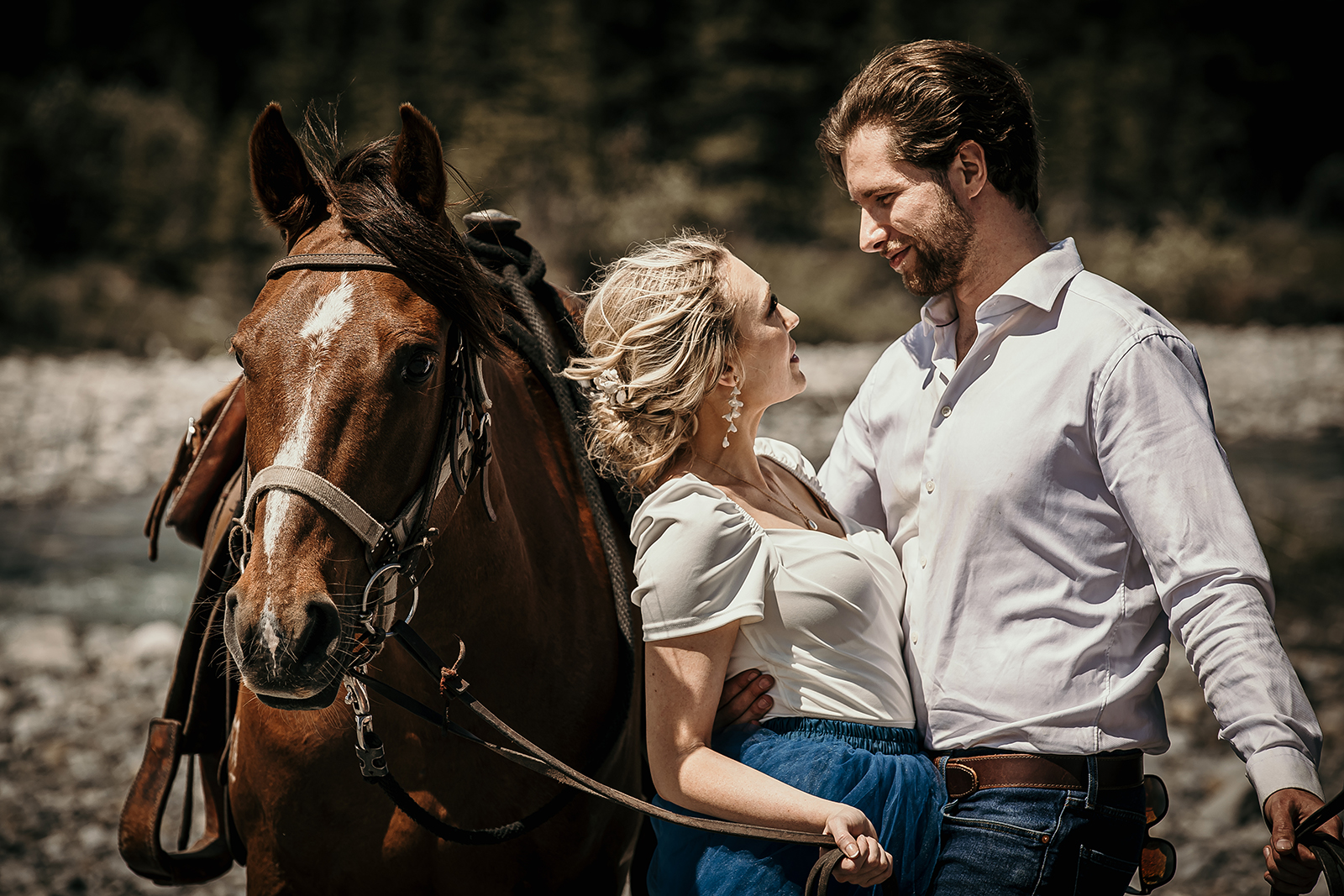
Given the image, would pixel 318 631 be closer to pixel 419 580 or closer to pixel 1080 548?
pixel 419 580

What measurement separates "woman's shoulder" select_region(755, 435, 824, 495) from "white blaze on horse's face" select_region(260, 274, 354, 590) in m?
0.97

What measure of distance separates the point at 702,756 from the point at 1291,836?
0.89m

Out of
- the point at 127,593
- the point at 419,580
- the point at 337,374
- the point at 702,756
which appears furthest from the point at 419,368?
the point at 127,593

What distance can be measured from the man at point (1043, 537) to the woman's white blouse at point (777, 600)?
0.27 ft

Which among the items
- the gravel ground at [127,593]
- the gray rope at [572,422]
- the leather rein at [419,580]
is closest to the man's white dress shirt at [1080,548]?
the leather rein at [419,580]

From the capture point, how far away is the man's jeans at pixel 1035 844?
1.74 meters

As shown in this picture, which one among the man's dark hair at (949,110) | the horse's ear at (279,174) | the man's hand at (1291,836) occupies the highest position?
the man's dark hair at (949,110)

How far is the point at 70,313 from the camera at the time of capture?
1864cm

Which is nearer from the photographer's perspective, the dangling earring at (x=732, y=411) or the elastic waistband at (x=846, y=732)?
the elastic waistband at (x=846, y=732)

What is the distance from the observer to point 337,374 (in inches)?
61.6

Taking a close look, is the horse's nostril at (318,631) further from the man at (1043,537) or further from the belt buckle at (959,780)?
the belt buckle at (959,780)

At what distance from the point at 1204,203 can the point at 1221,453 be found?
32009mm

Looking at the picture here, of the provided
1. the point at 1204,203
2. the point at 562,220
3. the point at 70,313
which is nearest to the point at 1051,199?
the point at 1204,203

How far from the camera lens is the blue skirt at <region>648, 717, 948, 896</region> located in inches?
68.1
